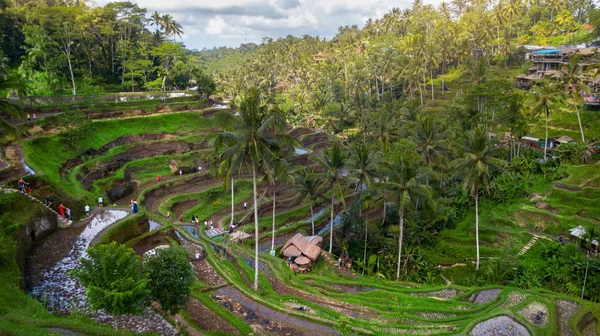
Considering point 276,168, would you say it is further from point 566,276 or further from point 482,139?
point 566,276

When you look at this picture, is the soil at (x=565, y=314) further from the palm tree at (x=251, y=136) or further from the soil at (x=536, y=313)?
the palm tree at (x=251, y=136)

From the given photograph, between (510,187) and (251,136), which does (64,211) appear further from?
(510,187)

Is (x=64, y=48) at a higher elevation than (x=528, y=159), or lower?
higher

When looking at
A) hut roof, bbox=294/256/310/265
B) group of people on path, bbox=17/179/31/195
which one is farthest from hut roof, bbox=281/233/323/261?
group of people on path, bbox=17/179/31/195

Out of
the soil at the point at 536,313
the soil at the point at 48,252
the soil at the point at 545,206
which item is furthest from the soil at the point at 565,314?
the soil at the point at 48,252

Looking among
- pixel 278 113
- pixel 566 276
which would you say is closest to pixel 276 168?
pixel 278 113

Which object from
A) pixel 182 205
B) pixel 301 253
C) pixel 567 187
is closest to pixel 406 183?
pixel 301 253

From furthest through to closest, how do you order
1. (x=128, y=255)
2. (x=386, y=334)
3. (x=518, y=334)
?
(x=518, y=334) → (x=386, y=334) → (x=128, y=255)
